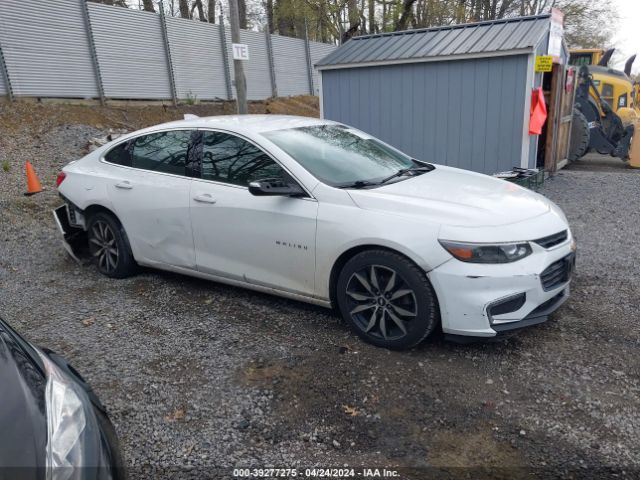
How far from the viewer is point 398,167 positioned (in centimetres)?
448

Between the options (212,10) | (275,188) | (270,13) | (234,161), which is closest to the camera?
(275,188)

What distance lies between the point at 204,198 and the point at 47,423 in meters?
2.77

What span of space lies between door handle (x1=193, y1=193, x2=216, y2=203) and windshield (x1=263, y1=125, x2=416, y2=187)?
0.67 meters

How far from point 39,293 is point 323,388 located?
126 inches

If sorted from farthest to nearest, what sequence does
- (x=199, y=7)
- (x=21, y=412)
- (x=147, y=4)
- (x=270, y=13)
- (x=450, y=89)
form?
1. (x=199, y=7)
2. (x=270, y=13)
3. (x=147, y=4)
4. (x=450, y=89)
5. (x=21, y=412)

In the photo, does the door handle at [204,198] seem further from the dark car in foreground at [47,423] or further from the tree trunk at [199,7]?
the tree trunk at [199,7]

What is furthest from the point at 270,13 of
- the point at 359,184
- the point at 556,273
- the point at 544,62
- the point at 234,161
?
the point at 556,273

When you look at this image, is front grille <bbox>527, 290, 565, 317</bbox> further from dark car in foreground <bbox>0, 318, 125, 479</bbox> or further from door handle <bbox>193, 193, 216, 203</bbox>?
dark car in foreground <bbox>0, 318, 125, 479</bbox>

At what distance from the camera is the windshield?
3990 millimetres

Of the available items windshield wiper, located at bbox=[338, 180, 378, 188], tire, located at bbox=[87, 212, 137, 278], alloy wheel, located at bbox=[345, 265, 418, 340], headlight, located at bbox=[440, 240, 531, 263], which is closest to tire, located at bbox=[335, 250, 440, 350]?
alloy wheel, located at bbox=[345, 265, 418, 340]

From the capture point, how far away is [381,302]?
3.56 metres

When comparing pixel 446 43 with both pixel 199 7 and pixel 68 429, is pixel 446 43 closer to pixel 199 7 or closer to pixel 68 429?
pixel 68 429

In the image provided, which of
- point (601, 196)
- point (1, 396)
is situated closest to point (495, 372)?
point (1, 396)

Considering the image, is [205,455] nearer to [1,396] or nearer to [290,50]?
[1,396]
